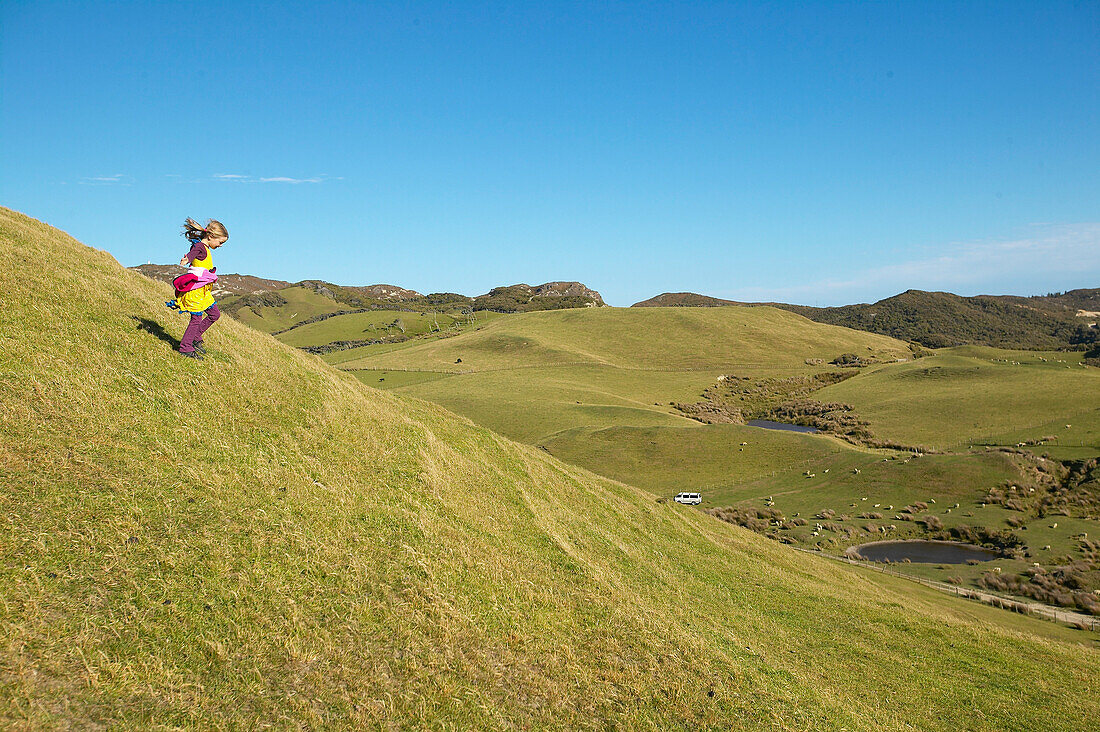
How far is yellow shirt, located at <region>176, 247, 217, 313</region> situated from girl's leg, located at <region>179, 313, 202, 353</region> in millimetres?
333

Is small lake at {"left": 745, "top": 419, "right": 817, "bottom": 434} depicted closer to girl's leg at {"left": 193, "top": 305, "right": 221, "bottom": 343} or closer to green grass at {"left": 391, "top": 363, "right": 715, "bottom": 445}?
green grass at {"left": 391, "top": 363, "right": 715, "bottom": 445}

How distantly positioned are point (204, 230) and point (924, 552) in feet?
182

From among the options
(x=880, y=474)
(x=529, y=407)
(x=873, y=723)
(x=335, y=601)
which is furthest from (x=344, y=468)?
(x=529, y=407)

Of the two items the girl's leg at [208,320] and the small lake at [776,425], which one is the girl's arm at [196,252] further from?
the small lake at [776,425]

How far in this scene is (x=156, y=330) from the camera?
50.0ft

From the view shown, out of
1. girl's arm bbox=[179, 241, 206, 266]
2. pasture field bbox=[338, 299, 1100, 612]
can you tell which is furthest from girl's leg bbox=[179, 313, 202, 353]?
pasture field bbox=[338, 299, 1100, 612]

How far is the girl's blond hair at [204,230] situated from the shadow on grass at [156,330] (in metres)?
2.73

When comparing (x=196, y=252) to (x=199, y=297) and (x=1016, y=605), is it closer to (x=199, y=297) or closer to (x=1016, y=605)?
(x=199, y=297)

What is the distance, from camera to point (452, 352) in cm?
16612

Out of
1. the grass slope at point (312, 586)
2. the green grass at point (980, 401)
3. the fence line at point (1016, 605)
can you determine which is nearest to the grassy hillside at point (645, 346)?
the green grass at point (980, 401)

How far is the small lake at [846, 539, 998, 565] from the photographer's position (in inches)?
1837

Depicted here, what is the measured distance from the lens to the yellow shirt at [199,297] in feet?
46.9

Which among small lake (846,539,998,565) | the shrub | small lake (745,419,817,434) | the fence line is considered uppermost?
small lake (745,419,817,434)

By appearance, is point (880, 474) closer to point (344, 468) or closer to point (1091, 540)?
point (1091, 540)
